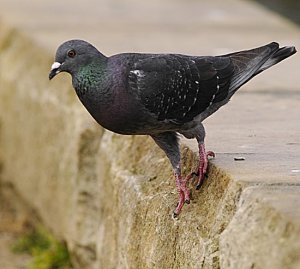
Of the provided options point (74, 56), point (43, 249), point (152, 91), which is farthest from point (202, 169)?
point (43, 249)

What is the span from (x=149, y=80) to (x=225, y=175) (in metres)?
0.51

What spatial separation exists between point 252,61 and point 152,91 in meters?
0.63

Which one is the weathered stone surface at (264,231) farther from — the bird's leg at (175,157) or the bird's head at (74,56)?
the bird's head at (74,56)

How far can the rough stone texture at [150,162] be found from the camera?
3.63 m

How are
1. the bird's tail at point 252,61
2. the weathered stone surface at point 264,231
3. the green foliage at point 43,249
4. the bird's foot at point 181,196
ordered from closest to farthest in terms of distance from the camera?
the weathered stone surface at point 264,231
the bird's foot at point 181,196
the bird's tail at point 252,61
the green foliage at point 43,249

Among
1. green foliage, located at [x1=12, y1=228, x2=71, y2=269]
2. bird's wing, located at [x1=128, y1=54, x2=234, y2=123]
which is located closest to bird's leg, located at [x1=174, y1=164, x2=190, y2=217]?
bird's wing, located at [x1=128, y1=54, x2=234, y2=123]

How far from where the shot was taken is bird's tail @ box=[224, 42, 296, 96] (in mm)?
4586

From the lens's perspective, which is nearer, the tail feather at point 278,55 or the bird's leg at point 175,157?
the bird's leg at point 175,157

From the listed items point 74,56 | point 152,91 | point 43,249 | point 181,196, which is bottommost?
point 43,249

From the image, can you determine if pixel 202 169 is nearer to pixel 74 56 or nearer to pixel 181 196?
pixel 181 196

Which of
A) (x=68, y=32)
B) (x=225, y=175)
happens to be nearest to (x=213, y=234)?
(x=225, y=175)

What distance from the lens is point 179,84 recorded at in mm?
4289

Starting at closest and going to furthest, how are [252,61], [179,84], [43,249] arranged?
[179,84] < [252,61] < [43,249]

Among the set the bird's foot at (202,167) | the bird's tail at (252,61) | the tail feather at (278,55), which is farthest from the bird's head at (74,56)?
the tail feather at (278,55)
